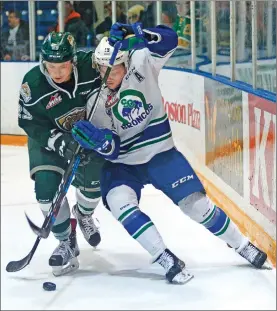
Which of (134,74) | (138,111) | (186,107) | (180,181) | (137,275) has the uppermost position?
(134,74)

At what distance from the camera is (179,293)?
117 inches

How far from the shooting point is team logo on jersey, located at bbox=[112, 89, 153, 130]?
3.05 meters

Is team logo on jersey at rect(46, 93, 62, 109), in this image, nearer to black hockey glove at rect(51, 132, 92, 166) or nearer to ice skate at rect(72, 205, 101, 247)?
black hockey glove at rect(51, 132, 92, 166)

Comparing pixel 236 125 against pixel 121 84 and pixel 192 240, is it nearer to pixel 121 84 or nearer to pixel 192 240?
pixel 192 240

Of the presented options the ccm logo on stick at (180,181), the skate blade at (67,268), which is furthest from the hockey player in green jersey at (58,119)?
the ccm logo on stick at (180,181)

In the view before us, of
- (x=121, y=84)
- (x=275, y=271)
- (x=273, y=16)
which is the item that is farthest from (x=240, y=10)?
(x=275, y=271)

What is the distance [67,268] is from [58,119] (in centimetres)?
49

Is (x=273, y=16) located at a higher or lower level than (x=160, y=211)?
higher

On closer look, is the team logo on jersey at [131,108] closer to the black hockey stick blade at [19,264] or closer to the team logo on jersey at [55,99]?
the team logo on jersey at [55,99]

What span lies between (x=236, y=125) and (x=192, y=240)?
0.48 meters

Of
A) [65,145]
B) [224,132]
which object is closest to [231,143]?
[224,132]

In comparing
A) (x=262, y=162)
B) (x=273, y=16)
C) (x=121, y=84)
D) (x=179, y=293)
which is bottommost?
(x=179, y=293)

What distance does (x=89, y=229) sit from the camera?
3.43 m

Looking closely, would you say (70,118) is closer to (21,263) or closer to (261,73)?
(21,263)
